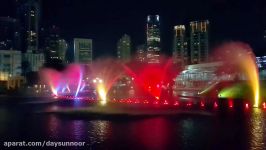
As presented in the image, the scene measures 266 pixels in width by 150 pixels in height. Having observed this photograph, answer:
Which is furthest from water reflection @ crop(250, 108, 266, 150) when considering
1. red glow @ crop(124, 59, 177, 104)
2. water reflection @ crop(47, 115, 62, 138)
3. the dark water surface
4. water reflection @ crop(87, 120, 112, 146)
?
red glow @ crop(124, 59, 177, 104)

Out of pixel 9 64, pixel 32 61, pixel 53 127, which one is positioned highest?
pixel 32 61

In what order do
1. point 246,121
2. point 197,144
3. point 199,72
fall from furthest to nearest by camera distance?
point 199,72, point 246,121, point 197,144

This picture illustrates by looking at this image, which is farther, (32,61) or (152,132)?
(32,61)

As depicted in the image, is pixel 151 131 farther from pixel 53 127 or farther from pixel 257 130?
pixel 53 127

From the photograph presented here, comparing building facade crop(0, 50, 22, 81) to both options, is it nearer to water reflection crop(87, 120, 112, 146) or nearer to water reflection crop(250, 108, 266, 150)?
water reflection crop(87, 120, 112, 146)

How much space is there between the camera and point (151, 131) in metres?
27.6

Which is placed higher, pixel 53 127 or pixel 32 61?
pixel 32 61

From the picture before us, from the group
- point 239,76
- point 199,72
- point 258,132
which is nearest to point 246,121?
point 258,132

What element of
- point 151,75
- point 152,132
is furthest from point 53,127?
point 151,75

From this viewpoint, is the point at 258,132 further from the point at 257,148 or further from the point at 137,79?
the point at 137,79

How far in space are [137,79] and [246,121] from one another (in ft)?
253

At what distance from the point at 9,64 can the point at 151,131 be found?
432 ft

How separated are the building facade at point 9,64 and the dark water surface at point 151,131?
11563 centimetres

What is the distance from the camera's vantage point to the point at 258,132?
26703 millimetres
